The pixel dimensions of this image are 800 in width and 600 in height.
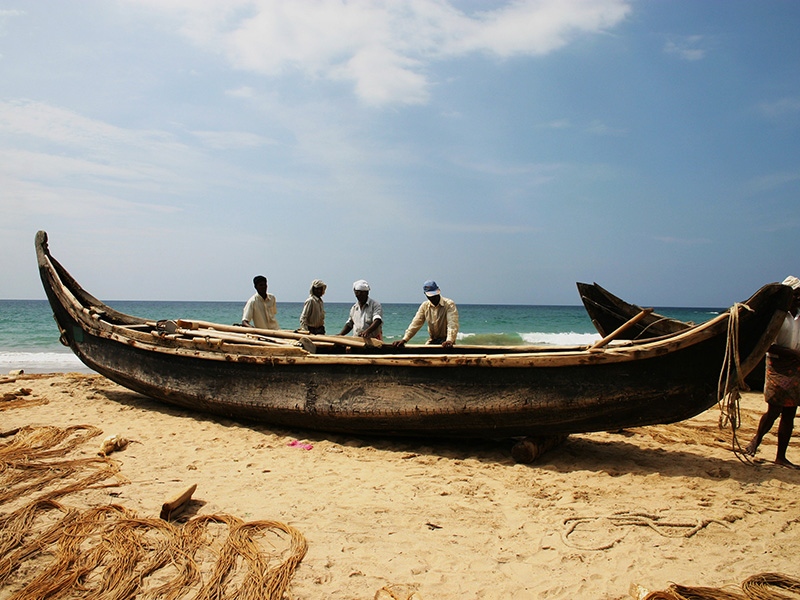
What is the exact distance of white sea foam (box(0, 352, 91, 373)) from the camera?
1442cm

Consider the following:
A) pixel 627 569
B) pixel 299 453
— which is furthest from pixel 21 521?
pixel 627 569

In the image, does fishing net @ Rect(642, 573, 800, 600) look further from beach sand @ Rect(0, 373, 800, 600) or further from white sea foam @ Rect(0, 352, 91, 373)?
white sea foam @ Rect(0, 352, 91, 373)

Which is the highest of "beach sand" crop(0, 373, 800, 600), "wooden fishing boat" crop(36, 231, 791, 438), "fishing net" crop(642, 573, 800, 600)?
"wooden fishing boat" crop(36, 231, 791, 438)

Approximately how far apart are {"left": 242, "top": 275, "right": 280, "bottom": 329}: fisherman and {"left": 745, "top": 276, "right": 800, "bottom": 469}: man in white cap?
584 cm

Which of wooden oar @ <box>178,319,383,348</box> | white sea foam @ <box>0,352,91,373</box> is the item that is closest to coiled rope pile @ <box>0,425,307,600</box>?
wooden oar @ <box>178,319,383,348</box>

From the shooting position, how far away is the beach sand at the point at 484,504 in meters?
2.87

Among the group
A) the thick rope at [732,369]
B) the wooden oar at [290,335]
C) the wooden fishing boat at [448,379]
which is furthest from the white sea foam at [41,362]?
the thick rope at [732,369]

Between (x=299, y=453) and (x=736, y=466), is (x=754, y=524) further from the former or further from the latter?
(x=299, y=453)

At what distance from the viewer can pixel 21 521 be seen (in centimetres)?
333

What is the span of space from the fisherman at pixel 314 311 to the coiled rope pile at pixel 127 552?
4.03 metres

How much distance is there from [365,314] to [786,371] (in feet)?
15.2

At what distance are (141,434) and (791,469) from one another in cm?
620

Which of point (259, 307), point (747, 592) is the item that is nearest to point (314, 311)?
point (259, 307)

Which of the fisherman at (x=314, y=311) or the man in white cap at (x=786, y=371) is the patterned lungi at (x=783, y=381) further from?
the fisherman at (x=314, y=311)
